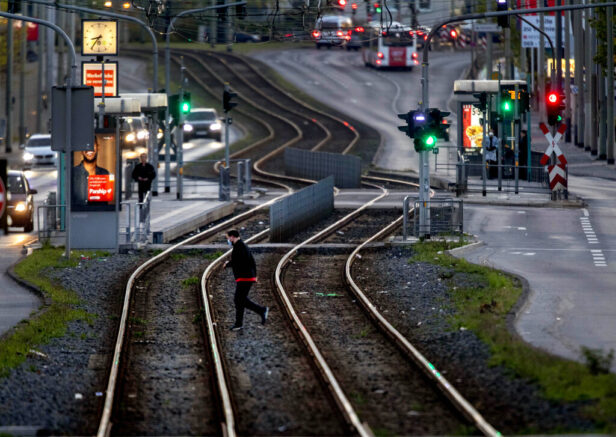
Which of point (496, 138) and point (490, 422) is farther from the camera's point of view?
point (496, 138)

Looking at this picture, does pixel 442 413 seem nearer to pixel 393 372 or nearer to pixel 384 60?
pixel 393 372

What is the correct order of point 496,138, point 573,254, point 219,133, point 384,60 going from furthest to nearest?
point 384,60, point 219,133, point 496,138, point 573,254

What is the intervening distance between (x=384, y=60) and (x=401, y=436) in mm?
90992

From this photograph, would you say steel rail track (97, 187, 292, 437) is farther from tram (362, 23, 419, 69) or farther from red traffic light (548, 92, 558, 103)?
tram (362, 23, 419, 69)

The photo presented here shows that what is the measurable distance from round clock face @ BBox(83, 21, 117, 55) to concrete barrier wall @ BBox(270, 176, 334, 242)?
743 cm

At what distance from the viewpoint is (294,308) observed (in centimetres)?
2231

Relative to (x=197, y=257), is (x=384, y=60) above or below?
above

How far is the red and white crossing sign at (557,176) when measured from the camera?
41.5 m

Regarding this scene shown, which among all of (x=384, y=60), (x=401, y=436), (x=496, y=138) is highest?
(x=384, y=60)

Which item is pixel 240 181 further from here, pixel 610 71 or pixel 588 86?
pixel 588 86

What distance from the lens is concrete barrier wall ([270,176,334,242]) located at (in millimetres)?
33844

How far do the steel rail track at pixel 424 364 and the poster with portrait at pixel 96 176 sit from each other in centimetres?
595

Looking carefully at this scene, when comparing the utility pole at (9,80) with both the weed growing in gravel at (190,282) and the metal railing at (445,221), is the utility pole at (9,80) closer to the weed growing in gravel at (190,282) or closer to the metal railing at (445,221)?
the metal railing at (445,221)

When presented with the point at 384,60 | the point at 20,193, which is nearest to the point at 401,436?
the point at 20,193
